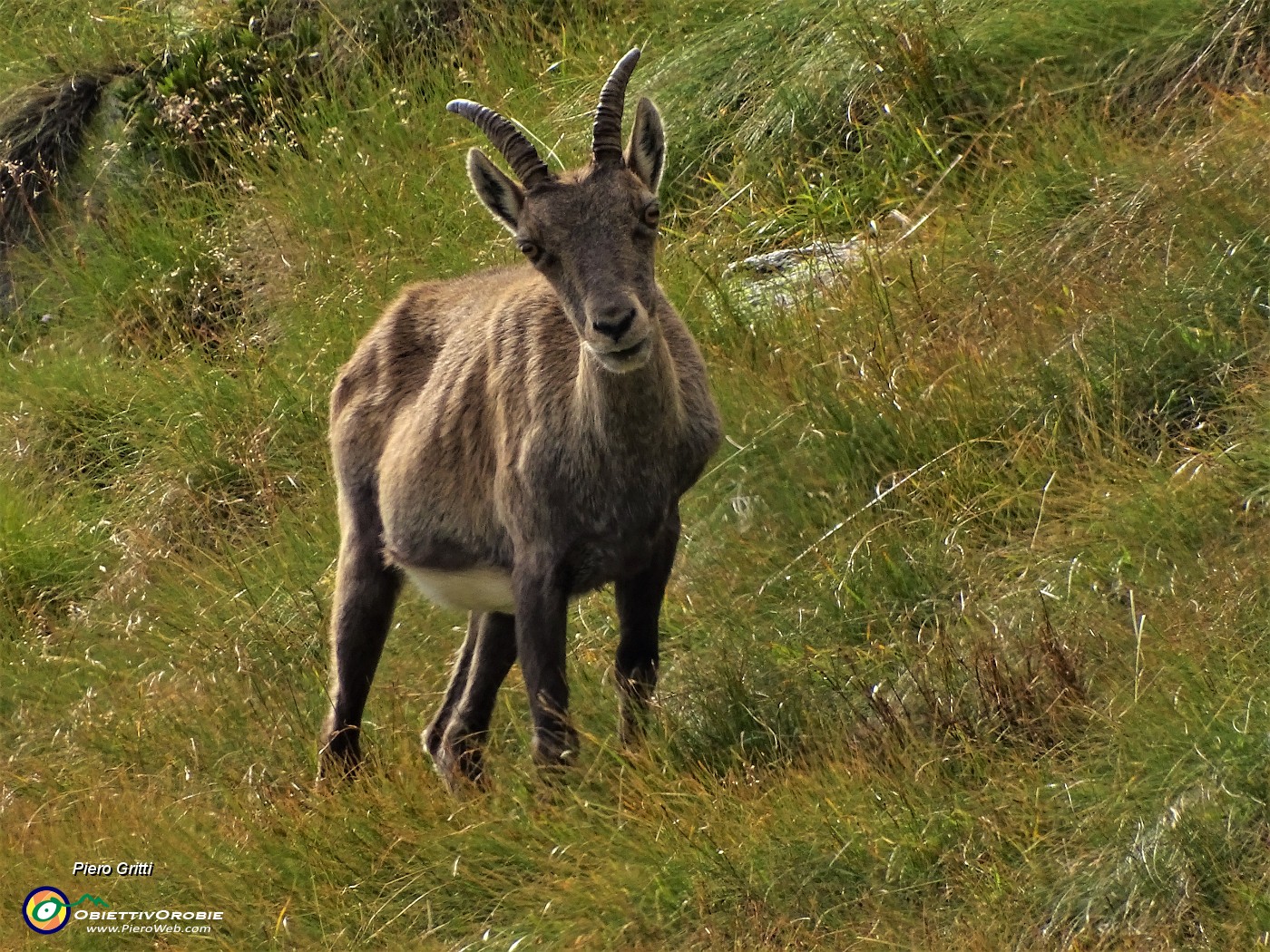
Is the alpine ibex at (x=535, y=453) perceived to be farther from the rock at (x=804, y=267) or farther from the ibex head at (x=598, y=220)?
the rock at (x=804, y=267)

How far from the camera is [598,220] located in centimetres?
589

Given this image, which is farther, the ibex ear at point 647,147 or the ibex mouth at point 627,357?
the ibex ear at point 647,147

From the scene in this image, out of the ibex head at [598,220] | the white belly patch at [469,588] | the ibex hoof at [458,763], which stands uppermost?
the ibex head at [598,220]

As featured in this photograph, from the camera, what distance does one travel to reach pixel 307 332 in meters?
11.0

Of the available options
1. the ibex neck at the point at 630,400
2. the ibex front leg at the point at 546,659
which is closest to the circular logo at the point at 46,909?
the ibex front leg at the point at 546,659

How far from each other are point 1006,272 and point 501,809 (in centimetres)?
359

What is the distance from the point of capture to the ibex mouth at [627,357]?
224 inches

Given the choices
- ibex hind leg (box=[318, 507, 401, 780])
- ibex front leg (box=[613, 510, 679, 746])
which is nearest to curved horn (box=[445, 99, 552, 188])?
ibex front leg (box=[613, 510, 679, 746])

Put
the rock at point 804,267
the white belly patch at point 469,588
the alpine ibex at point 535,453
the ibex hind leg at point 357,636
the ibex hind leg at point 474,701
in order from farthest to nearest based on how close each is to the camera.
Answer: the rock at point 804,267 → the ibex hind leg at point 357,636 → the ibex hind leg at point 474,701 → the white belly patch at point 469,588 → the alpine ibex at point 535,453

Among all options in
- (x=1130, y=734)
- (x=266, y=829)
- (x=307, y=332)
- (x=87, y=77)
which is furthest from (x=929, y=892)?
(x=87, y=77)

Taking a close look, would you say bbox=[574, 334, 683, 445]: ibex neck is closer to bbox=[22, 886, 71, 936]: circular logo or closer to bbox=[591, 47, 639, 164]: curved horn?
bbox=[591, 47, 639, 164]: curved horn

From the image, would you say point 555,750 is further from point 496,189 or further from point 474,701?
point 496,189

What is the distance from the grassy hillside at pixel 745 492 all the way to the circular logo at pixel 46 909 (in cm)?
6

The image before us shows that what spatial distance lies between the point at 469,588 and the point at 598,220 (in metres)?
1.46
